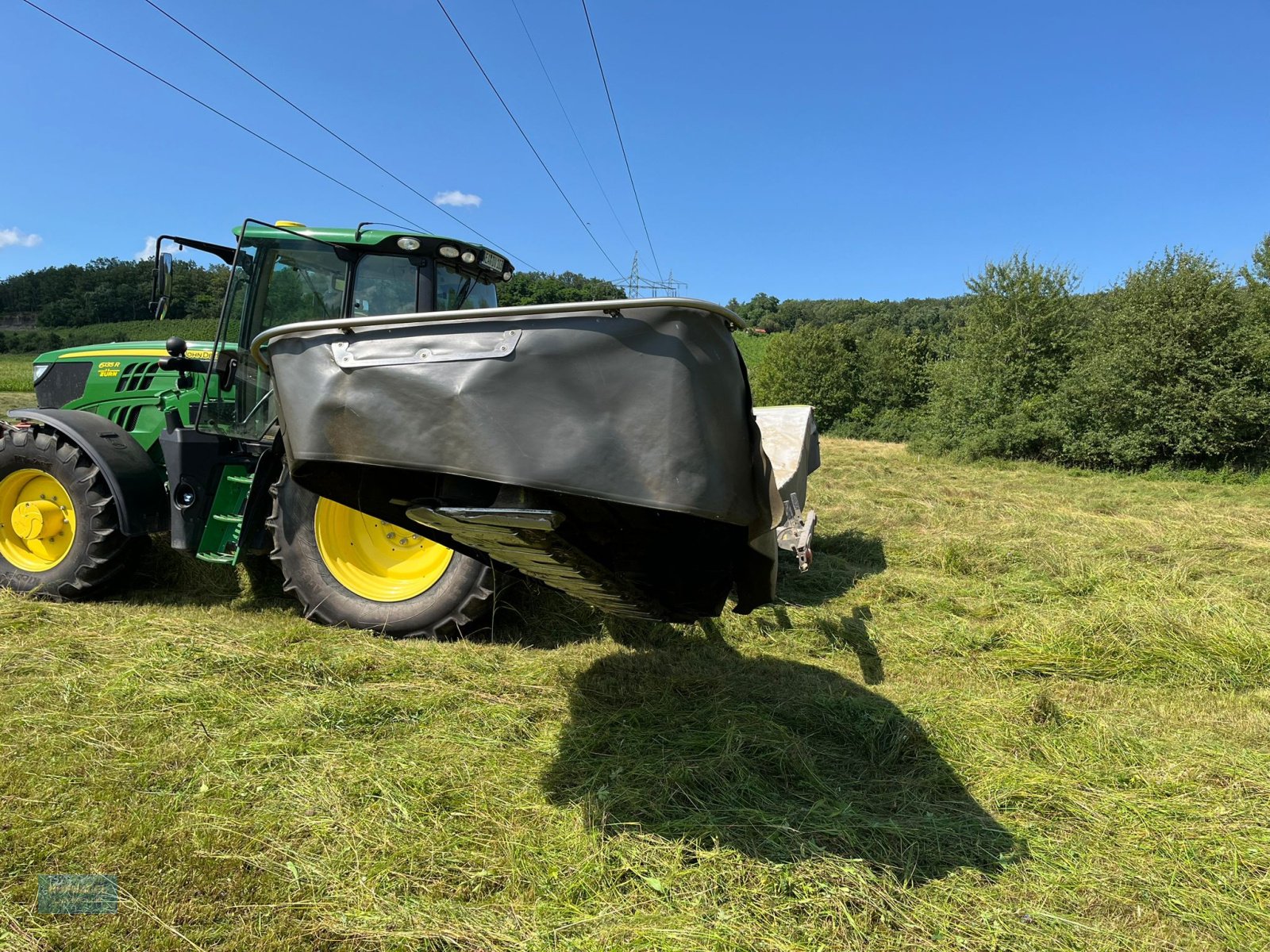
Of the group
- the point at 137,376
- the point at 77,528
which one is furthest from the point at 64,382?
the point at 77,528

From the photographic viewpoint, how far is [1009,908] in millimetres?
2162

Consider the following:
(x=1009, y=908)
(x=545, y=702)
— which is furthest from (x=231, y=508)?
(x=1009, y=908)

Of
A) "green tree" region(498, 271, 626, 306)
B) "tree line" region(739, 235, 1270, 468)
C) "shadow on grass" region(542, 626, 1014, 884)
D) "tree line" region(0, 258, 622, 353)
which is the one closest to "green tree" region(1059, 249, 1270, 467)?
"tree line" region(739, 235, 1270, 468)

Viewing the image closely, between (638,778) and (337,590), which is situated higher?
(337,590)

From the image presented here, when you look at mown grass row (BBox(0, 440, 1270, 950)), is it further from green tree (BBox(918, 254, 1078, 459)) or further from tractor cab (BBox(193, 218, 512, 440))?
green tree (BBox(918, 254, 1078, 459))

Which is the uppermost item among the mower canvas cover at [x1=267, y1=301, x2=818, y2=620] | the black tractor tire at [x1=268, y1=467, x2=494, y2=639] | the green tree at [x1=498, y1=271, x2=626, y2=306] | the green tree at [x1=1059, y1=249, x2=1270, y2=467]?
the green tree at [x1=1059, y1=249, x2=1270, y2=467]

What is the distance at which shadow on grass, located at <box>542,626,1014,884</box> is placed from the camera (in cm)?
243

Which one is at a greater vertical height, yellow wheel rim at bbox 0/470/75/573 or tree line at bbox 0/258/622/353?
tree line at bbox 0/258/622/353

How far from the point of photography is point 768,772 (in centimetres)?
286

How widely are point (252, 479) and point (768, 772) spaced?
11.0 ft

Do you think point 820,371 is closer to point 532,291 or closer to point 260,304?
point 532,291

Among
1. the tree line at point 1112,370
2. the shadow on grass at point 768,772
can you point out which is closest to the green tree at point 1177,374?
the tree line at point 1112,370

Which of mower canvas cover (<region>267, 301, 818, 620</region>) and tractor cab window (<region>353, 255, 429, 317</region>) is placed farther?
tractor cab window (<region>353, 255, 429, 317</region>)

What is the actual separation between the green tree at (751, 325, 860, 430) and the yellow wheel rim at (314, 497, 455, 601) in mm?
26616
